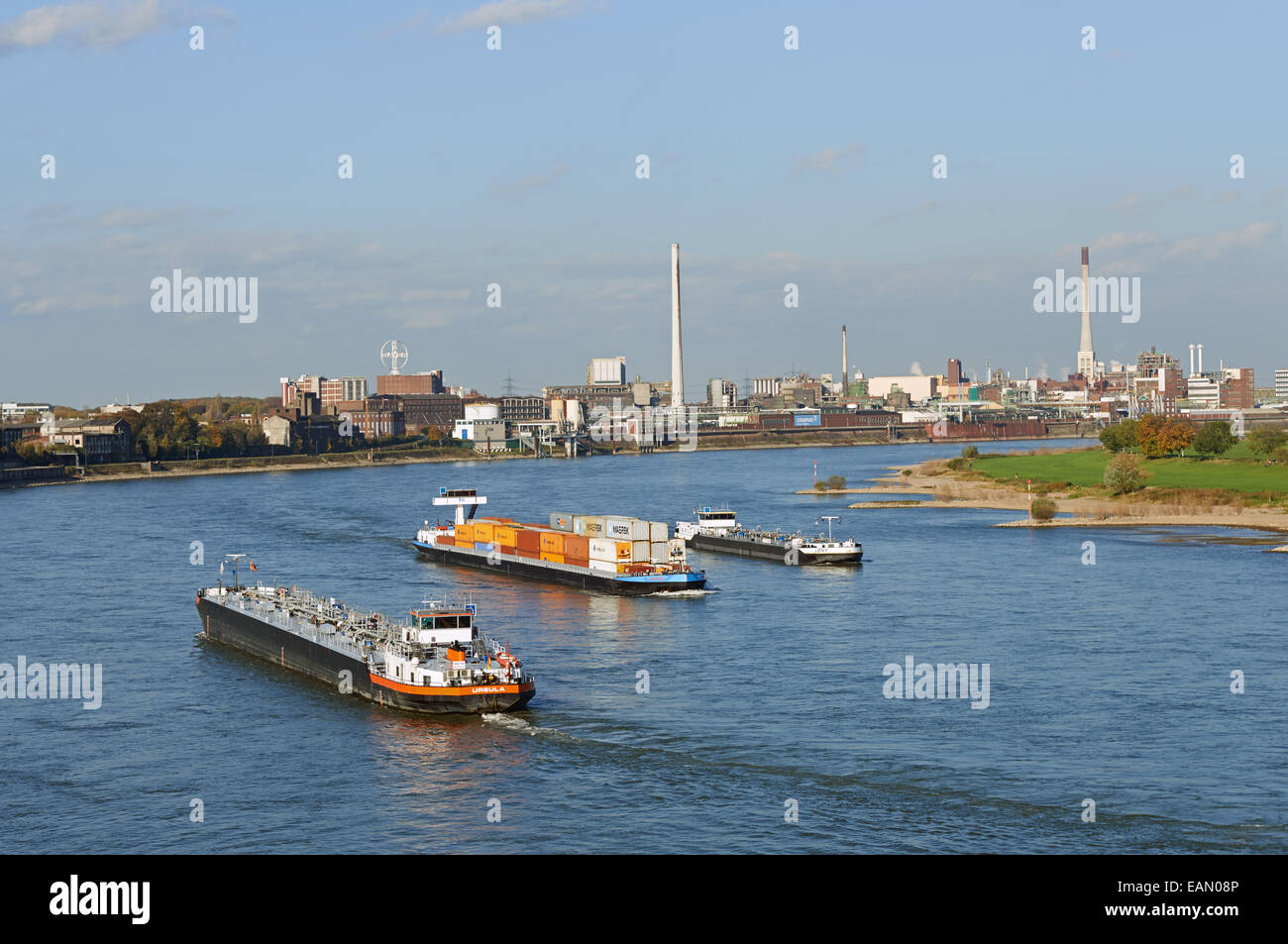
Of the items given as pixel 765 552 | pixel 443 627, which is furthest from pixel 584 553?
pixel 443 627

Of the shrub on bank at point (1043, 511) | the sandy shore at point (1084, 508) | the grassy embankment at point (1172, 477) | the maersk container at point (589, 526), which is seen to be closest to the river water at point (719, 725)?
the maersk container at point (589, 526)

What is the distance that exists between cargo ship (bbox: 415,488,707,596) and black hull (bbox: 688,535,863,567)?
645cm

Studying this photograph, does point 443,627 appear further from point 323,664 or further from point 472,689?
point 323,664

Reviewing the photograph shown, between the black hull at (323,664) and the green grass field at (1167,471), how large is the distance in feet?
226

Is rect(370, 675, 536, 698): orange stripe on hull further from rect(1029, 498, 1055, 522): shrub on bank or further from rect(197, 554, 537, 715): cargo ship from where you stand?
rect(1029, 498, 1055, 522): shrub on bank

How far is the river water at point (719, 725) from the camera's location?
25062 millimetres

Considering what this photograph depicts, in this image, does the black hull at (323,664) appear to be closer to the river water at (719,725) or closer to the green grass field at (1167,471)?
the river water at (719,725)

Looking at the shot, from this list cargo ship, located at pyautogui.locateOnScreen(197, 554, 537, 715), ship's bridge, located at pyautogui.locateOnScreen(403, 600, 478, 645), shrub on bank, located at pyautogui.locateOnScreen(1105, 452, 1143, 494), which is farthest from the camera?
shrub on bank, located at pyautogui.locateOnScreen(1105, 452, 1143, 494)

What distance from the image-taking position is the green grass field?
93538mm

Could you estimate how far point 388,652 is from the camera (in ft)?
121

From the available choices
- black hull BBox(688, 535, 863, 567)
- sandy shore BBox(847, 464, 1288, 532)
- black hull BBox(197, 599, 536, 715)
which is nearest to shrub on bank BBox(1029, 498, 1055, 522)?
sandy shore BBox(847, 464, 1288, 532)
